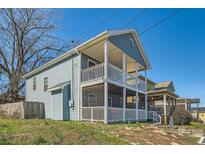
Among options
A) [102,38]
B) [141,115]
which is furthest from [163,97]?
[102,38]

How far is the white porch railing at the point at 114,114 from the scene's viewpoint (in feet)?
45.7

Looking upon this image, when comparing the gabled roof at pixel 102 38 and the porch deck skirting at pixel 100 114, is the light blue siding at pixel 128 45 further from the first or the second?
the porch deck skirting at pixel 100 114

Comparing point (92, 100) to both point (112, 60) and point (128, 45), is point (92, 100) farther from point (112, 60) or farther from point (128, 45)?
point (128, 45)

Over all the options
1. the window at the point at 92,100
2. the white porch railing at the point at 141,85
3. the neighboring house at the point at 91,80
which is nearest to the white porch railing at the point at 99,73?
the neighboring house at the point at 91,80

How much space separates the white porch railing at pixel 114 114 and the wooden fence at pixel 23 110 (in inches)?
225

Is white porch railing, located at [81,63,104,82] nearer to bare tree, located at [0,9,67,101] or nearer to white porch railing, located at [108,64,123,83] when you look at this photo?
white porch railing, located at [108,64,123,83]

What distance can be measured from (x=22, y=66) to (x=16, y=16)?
5.41 meters

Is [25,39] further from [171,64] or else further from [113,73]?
[171,64]

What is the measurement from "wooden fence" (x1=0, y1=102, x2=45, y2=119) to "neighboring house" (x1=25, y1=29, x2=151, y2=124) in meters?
0.66

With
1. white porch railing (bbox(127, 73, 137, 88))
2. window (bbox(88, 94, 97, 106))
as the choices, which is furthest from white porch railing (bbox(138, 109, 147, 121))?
window (bbox(88, 94, 97, 106))

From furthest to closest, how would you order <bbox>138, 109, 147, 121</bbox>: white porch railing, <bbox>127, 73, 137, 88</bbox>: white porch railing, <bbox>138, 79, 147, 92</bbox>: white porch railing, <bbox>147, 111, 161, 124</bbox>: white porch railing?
<bbox>147, 111, 161, 124</bbox>: white porch railing
<bbox>138, 79, 147, 92</bbox>: white porch railing
<bbox>138, 109, 147, 121</bbox>: white porch railing
<bbox>127, 73, 137, 88</bbox>: white porch railing

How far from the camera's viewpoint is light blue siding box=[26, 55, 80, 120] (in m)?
15.6
